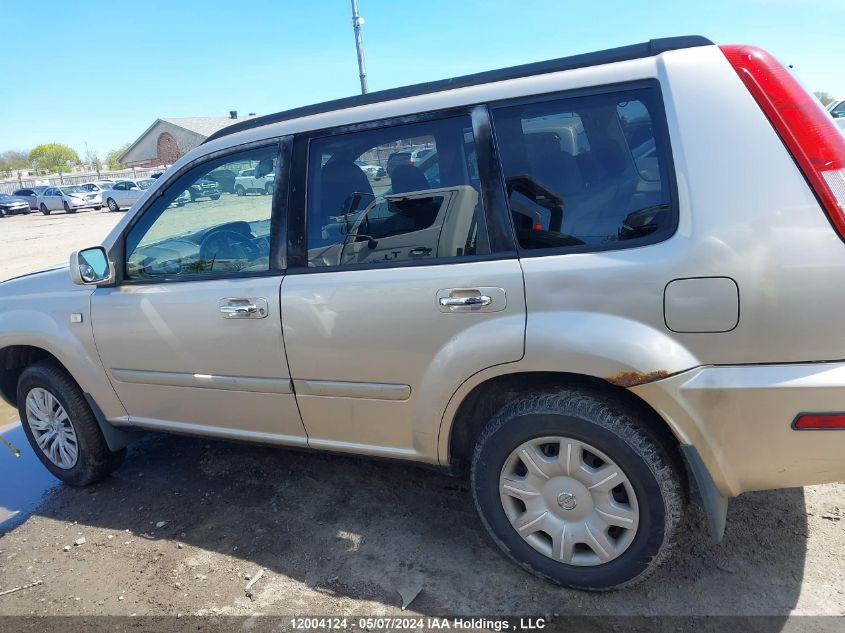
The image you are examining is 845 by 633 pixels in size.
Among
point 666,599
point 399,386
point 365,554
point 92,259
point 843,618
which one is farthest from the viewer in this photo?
point 92,259

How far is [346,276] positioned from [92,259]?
152 centimetres

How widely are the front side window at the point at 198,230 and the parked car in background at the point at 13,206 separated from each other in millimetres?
41773

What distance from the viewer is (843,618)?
7.25 ft

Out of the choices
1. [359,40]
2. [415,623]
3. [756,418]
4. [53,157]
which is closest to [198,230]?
[415,623]

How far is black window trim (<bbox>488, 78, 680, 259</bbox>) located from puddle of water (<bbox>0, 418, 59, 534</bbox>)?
10.9 ft

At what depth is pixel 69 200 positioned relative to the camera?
34688 mm

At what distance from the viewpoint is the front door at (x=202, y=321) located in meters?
2.82

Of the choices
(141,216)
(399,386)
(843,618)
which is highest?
(141,216)

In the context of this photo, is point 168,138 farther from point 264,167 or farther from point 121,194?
point 264,167

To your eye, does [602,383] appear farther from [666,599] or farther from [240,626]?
[240,626]

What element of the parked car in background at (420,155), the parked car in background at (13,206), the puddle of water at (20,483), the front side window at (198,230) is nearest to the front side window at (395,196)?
the parked car in background at (420,155)

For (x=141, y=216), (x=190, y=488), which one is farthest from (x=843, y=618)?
(x=141, y=216)

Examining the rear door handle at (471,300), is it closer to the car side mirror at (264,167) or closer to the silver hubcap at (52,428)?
the car side mirror at (264,167)

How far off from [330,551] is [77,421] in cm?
180
